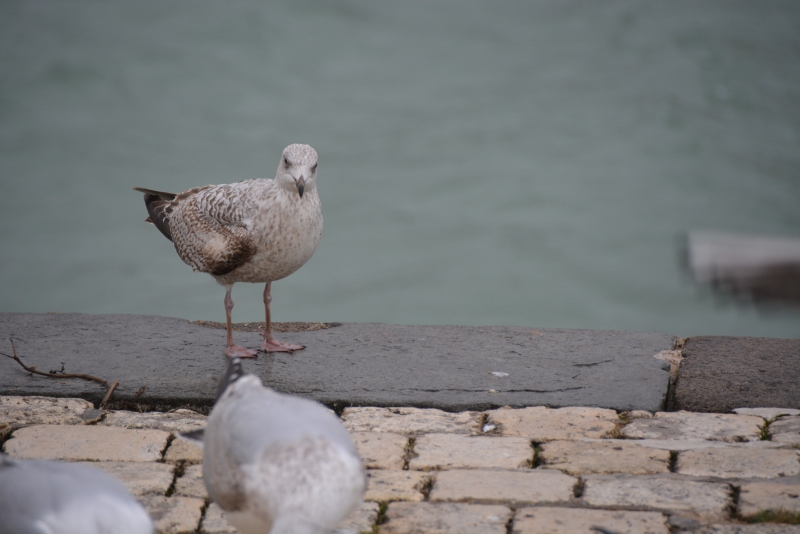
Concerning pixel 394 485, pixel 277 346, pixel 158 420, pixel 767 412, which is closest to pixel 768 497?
pixel 767 412

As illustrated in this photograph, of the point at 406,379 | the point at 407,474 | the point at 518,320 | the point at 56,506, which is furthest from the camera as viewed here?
the point at 518,320

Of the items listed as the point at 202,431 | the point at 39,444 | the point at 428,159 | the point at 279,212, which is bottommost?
the point at 39,444

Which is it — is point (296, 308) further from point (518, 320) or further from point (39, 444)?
point (39, 444)

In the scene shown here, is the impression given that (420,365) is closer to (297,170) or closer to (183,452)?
(297,170)

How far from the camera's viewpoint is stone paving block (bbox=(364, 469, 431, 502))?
288 centimetres

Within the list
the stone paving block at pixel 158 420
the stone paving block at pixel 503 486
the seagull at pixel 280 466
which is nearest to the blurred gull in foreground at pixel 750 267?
the seagull at pixel 280 466

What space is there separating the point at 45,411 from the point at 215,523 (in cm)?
136

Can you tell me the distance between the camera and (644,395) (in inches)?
153

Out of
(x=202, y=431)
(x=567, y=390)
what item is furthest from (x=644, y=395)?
(x=202, y=431)

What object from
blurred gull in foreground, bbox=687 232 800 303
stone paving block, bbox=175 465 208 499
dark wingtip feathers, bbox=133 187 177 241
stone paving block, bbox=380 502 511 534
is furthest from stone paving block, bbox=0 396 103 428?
blurred gull in foreground, bbox=687 232 800 303

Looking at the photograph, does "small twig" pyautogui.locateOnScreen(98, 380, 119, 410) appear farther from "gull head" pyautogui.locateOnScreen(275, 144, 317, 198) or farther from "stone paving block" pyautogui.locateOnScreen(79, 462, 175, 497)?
"gull head" pyautogui.locateOnScreen(275, 144, 317, 198)

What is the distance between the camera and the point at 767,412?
11.9 ft

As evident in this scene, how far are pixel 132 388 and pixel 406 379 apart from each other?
4.30 ft

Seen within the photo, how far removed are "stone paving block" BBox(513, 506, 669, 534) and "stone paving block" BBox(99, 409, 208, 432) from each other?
156cm
